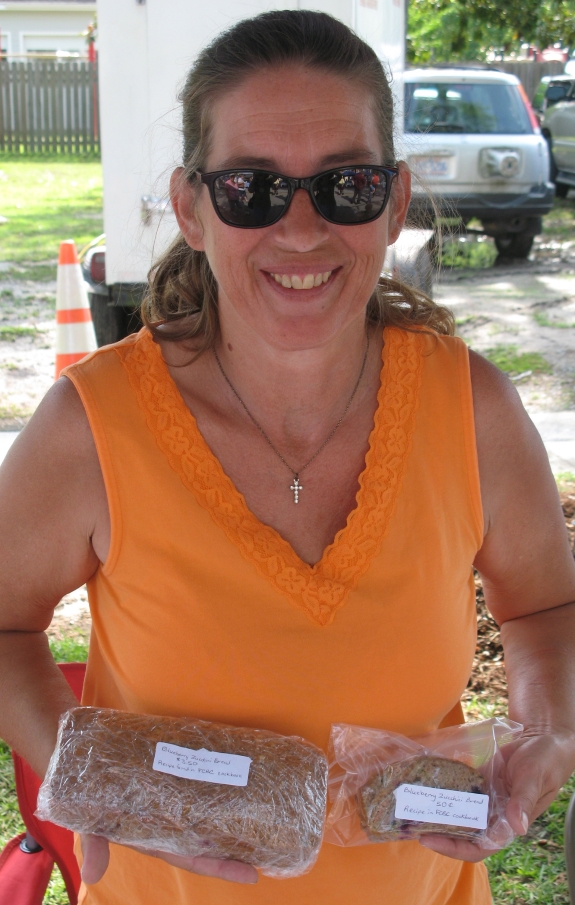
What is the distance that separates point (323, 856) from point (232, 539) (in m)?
0.54

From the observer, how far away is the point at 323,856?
154 centimetres

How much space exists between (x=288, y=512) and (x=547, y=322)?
24.8 feet

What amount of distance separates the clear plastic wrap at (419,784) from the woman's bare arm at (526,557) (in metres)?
0.11

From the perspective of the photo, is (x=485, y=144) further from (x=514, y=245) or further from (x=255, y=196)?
(x=255, y=196)

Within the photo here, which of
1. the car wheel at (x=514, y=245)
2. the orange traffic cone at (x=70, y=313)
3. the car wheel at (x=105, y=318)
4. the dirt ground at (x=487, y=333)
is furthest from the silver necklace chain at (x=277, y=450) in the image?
the car wheel at (x=514, y=245)

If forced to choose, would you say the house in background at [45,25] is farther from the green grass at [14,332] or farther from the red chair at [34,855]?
the red chair at [34,855]

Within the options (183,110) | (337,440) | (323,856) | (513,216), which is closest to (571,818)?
(323,856)

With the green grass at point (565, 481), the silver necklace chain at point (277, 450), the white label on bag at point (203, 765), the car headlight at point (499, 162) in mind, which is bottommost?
the green grass at point (565, 481)

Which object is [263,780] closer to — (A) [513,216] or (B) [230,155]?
(B) [230,155]

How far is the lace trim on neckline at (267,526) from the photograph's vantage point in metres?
1.51

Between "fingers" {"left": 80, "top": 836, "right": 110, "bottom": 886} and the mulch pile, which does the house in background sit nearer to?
the mulch pile

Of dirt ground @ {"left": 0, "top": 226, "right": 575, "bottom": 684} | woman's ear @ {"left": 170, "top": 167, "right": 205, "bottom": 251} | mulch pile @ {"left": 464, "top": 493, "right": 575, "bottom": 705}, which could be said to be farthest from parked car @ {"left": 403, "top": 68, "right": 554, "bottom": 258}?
woman's ear @ {"left": 170, "top": 167, "right": 205, "bottom": 251}

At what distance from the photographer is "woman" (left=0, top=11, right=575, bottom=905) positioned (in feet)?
4.95

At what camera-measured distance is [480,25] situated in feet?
45.6
